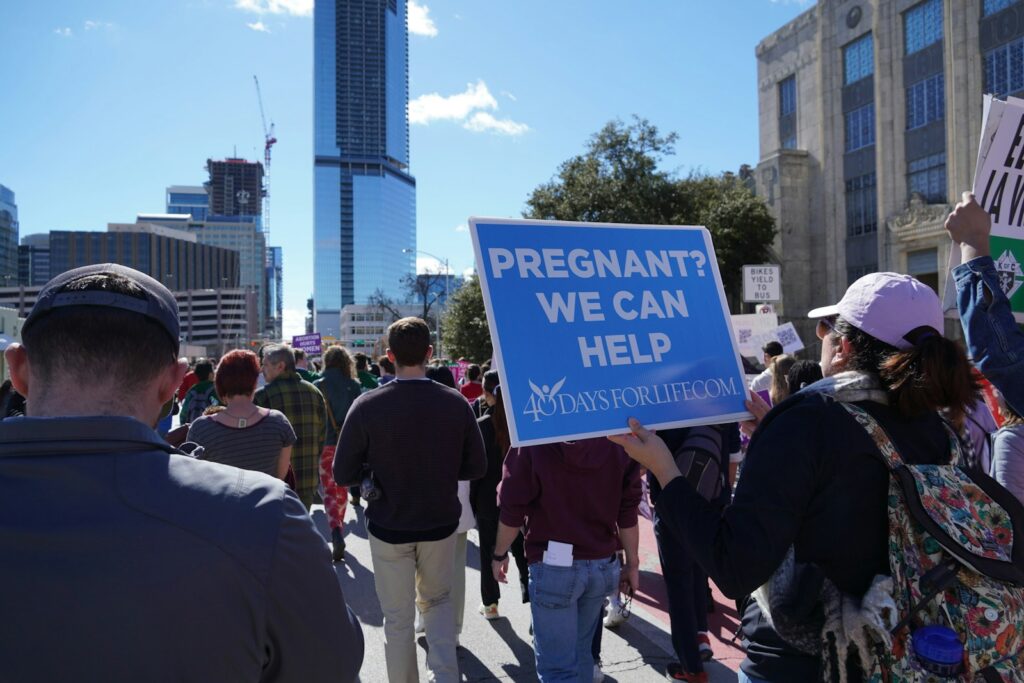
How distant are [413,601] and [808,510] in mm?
2784

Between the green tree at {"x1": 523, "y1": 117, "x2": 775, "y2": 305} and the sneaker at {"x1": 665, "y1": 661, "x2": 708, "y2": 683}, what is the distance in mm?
26920

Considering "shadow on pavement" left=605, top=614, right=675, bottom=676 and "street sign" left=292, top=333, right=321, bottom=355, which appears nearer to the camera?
"shadow on pavement" left=605, top=614, right=675, bottom=676

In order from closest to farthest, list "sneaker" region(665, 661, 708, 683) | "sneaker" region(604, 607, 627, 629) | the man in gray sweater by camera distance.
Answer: the man in gray sweater
"sneaker" region(665, 661, 708, 683)
"sneaker" region(604, 607, 627, 629)

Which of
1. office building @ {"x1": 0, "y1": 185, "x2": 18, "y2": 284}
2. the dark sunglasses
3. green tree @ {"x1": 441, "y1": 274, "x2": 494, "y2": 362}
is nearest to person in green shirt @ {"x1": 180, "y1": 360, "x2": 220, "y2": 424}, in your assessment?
the dark sunglasses

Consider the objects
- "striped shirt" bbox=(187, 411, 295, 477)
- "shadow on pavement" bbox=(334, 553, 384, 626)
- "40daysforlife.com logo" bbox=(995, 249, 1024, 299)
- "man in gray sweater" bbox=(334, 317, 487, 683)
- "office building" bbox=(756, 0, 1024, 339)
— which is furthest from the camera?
"office building" bbox=(756, 0, 1024, 339)

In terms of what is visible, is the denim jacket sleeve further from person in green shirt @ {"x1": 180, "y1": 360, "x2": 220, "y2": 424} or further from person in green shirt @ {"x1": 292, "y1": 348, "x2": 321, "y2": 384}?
person in green shirt @ {"x1": 292, "y1": 348, "x2": 321, "y2": 384}

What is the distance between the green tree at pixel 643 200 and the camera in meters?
31.6

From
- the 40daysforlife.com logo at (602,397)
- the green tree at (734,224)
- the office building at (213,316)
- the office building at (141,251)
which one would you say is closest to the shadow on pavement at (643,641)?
the 40daysforlife.com logo at (602,397)

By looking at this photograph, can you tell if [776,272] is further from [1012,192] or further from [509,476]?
[509,476]

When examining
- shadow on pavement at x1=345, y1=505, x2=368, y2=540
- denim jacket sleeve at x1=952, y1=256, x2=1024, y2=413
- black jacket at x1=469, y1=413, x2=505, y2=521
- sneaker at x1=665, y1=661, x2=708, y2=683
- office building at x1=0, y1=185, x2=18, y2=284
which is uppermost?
office building at x1=0, y1=185, x2=18, y2=284

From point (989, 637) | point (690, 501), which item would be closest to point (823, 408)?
point (690, 501)

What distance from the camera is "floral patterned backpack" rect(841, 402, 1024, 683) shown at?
1.82 meters

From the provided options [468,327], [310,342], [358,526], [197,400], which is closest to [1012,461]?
[358,526]

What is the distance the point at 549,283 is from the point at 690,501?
0.95 meters
